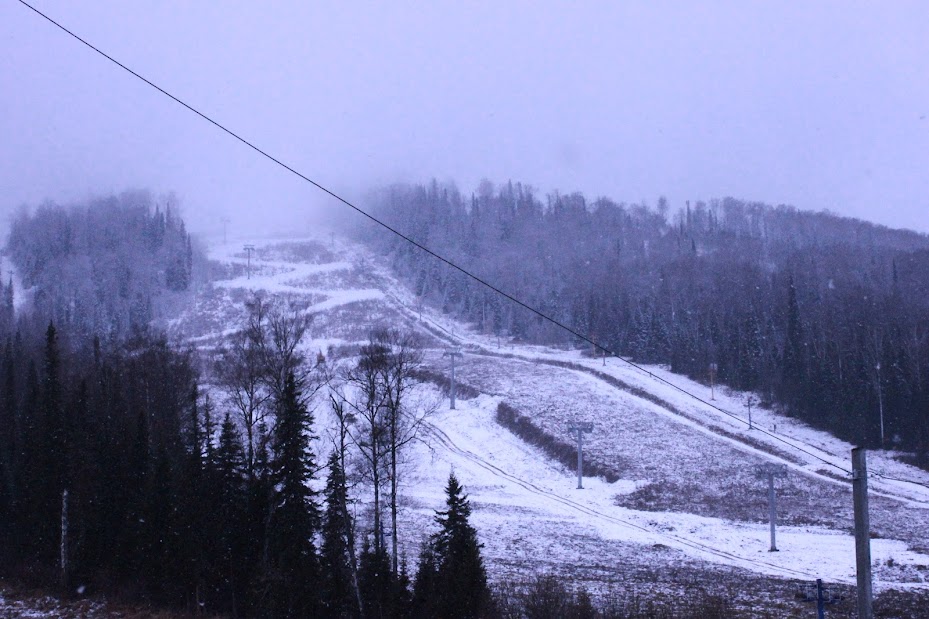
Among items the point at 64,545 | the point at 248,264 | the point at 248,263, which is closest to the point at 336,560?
the point at 64,545

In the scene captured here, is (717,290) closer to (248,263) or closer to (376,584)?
(248,263)

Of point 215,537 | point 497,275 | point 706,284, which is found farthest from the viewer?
point 497,275

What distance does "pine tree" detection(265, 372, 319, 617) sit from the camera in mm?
19391

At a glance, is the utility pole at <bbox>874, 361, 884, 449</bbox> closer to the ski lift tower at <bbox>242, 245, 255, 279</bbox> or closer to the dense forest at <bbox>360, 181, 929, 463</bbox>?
the dense forest at <bbox>360, 181, 929, 463</bbox>

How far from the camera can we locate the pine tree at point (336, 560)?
1948 cm

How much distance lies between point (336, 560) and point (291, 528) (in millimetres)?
1783

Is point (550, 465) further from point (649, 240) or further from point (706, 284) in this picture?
point (649, 240)

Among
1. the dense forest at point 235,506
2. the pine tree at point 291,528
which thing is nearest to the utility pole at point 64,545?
the dense forest at point 235,506

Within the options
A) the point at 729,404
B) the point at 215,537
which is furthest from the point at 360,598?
the point at 729,404

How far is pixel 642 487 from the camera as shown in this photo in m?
44.6

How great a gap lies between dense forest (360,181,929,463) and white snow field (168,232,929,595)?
4.45 m

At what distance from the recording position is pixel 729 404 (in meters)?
70.1

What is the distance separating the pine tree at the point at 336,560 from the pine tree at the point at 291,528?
32 centimetres

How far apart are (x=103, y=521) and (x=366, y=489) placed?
14.2 meters
